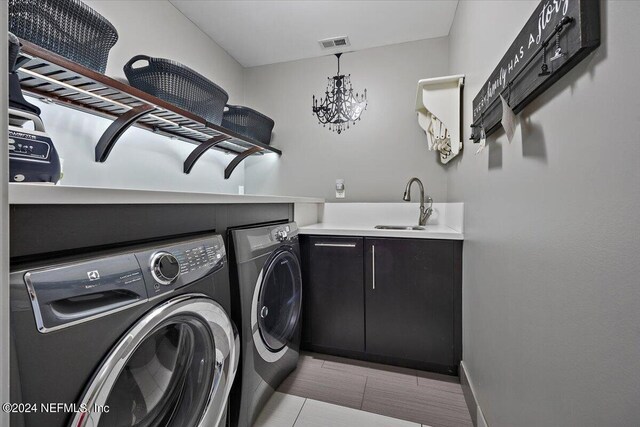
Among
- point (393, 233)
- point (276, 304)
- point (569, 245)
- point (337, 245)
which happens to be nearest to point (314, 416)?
point (276, 304)

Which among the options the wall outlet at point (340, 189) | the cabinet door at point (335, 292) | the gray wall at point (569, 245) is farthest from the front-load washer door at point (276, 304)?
the wall outlet at point (340, 189)

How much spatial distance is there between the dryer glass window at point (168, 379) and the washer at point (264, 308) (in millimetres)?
206

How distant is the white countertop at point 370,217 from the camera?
1.90 m

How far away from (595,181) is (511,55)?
550 millimetres

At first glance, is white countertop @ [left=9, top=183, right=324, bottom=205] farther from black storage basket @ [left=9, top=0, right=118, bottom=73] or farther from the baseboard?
the baseboard

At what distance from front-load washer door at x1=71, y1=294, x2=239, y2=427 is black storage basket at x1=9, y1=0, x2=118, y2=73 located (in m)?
1.15

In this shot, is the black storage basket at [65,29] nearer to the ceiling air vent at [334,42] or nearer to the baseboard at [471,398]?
the ceiling air vent at [334,42]

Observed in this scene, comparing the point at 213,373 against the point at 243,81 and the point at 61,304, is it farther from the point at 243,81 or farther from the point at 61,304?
the point at 243,81

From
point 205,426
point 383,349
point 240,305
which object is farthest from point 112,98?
point 383,349

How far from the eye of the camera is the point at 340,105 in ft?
8.54

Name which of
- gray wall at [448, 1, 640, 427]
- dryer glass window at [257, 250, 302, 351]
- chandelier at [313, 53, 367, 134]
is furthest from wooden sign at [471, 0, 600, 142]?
chandelier at [313, 53, 367, 134]

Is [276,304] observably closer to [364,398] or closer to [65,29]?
Result: [364,398]

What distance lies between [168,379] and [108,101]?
1.35 meters

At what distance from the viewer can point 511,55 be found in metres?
0.83
